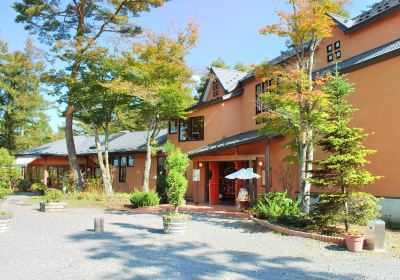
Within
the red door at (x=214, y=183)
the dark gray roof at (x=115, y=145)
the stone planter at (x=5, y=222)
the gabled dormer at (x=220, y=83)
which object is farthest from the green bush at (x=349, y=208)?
the dark gray roof at (x=115, y=145)

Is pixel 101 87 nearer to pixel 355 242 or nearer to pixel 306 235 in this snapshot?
pixel 306 235

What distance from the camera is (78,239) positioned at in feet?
33.5

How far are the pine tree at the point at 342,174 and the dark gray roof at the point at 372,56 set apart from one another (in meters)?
3.16

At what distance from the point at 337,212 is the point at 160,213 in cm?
879

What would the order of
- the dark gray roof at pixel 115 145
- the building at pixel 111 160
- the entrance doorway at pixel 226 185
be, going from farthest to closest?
the dark gray roof at pixel 115 145
the building at pixel 111 160
the entrance doorway at pixel 226 185

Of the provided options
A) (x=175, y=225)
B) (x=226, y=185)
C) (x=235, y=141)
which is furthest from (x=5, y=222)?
(x=226, y=185)

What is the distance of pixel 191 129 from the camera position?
23672 millimetres

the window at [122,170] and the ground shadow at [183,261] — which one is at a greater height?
the window at [122,170]

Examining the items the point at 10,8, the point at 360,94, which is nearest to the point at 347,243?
the point at 360,94

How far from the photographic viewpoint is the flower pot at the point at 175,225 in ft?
36.0

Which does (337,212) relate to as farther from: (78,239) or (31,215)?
(31,215)

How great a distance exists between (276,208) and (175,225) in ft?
13.0

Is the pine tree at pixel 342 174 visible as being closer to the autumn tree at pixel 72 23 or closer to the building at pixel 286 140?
the building at pixel 286 140

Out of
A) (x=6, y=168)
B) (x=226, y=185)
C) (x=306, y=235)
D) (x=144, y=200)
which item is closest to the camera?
(x=306, y=235)
